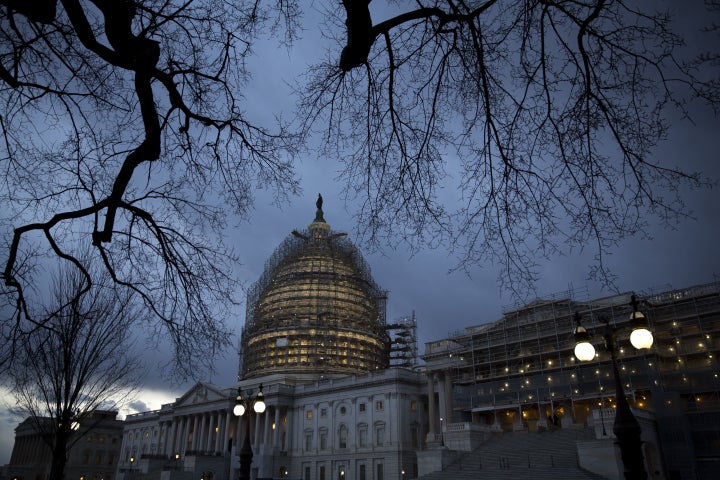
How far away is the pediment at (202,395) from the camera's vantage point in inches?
3268

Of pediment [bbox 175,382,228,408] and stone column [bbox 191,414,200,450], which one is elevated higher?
pediment [bbox 175,382,228,408]

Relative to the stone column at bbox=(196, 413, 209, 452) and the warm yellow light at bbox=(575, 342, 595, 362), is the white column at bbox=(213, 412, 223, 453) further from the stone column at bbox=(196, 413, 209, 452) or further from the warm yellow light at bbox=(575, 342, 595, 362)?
the warm yellow light at bbox=(575, 342, 595, 362)

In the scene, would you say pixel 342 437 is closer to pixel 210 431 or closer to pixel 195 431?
pixel 210 431

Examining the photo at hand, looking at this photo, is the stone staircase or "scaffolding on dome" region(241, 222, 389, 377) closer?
the stone staircase

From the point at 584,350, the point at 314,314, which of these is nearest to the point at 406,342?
the point at 314,314

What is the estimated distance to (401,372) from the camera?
6688cm

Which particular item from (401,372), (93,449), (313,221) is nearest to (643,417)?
(401,372)

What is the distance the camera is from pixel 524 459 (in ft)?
132

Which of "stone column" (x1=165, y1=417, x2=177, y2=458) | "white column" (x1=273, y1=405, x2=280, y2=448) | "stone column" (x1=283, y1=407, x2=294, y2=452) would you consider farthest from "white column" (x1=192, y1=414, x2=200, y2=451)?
"stone column" (x1=283, y1=407, x2=294, y2=452)

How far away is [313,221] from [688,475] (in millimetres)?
79701

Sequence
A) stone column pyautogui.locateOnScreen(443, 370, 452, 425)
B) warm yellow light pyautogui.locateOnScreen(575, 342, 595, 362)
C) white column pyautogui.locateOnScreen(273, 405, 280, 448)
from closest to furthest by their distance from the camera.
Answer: warm yellow light pyautogui.locateOnScreen(575, 342, 595, 362) → stone column pyautogui.locateOnScreen(443, 370, 452, 425) → white column pyautogui.locateOnScreen(273, 405, 280, 448)

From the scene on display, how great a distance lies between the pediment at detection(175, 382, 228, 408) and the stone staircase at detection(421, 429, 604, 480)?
47668mm

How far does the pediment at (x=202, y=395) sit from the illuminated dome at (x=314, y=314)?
318 inches

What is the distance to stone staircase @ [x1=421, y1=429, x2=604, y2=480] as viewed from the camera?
116 feet
